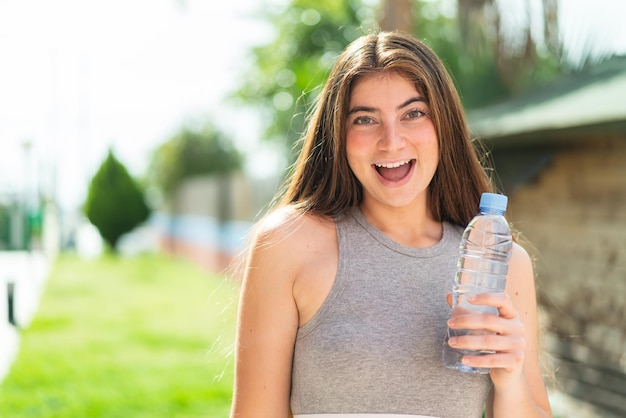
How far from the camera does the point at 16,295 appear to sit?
47.5ft

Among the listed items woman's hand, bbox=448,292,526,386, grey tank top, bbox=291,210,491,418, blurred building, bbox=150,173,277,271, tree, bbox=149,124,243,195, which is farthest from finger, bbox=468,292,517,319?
tree, bbox=149,124,243,195

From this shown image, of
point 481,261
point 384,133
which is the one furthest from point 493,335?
point 384,133

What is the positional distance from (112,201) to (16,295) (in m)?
14.3

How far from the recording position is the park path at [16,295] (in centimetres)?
1033

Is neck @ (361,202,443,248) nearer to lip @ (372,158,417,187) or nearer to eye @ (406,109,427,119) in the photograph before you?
lip @ (372,158,417,187)

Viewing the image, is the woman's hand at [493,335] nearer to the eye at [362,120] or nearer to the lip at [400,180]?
the lip at [400,180]

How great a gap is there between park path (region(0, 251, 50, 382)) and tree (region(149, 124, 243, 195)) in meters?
18.3

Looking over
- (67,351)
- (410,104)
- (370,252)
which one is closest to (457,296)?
(370,252)

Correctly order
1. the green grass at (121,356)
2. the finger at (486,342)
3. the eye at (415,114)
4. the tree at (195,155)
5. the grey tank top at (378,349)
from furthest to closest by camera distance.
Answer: the tree at (195,155), the green grass at (121,356), the eye at (415,114), the grey tank top at (378,349), the finger at (486,342)

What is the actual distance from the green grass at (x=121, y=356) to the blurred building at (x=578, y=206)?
301 cm

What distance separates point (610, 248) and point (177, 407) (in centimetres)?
404

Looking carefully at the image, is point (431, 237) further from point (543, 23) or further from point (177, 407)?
point (543, 23)

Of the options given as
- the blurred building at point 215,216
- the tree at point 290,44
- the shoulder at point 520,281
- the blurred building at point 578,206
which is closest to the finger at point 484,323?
the shoulder at point 520,281

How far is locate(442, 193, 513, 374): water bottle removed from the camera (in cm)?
194
